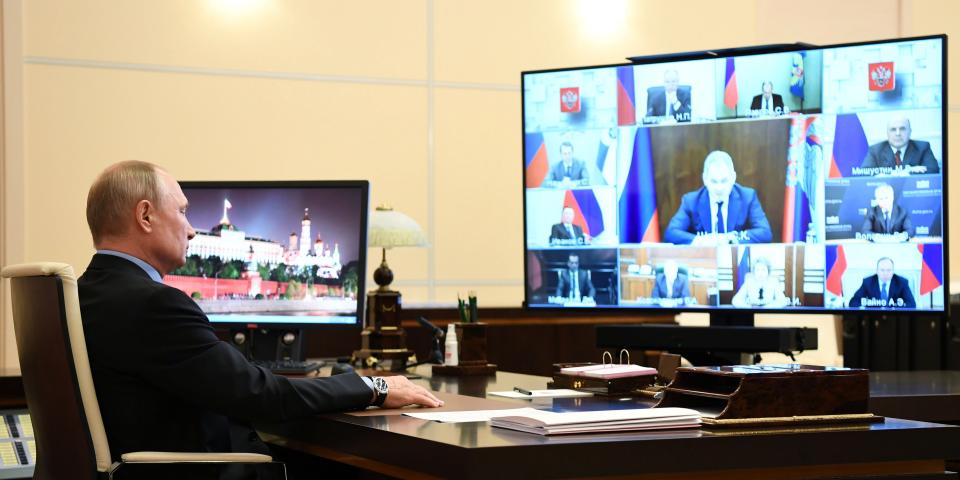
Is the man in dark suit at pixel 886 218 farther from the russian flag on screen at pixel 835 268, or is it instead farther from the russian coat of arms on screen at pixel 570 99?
the russian coat of arms on screen at pixel 570 99

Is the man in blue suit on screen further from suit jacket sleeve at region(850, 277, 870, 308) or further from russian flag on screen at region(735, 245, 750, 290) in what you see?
suit jacket sleeve at region(850, 277, 870, 308)

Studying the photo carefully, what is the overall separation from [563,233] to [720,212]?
481mm

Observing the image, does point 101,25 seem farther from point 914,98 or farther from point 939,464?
point 939,464

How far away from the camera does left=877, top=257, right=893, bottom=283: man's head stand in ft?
9.96

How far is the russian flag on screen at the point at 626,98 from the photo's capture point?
131 inches

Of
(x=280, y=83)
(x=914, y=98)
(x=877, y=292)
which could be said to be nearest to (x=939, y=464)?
(x=877, y=292)

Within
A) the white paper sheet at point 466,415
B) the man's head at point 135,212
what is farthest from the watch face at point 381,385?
the man's head at point 135,212

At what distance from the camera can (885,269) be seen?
304cm

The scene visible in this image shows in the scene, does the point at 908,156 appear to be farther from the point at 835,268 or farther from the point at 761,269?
the point at 761,269

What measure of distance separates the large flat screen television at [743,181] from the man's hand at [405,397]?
124 cm

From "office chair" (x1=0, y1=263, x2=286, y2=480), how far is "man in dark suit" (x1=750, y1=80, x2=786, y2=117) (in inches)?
70.4

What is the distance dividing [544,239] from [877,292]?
96 cm

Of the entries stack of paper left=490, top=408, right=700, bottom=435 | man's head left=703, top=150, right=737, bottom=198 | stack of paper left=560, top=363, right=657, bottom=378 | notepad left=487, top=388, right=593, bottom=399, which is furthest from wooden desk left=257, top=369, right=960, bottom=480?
man's head left=703, top=150, right=737, bottom=198

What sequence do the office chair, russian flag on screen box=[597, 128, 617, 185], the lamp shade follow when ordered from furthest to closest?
the lamp shade < russian flag on screen box=[597, 128, 617, 185] < the office chair
